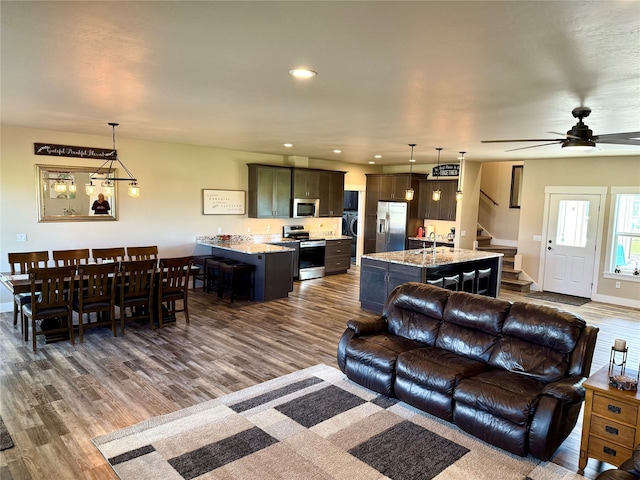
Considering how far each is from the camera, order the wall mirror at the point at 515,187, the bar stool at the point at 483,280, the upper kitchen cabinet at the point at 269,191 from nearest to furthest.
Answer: the bar stool at the point at 483,280 < the upper kitchen cabinet at the point at 269,191 < the wall mirror at the point at 515,187

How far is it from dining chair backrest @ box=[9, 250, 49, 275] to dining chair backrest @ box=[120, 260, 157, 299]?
1.41 meters

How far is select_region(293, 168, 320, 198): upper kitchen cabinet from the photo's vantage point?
9062 mm

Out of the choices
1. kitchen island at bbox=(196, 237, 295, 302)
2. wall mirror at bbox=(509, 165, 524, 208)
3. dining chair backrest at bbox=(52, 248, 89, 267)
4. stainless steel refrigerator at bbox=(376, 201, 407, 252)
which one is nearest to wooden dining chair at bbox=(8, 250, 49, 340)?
dining chair backrest at bbox=(52, 248, 89, 267)

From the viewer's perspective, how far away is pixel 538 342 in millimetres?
3324

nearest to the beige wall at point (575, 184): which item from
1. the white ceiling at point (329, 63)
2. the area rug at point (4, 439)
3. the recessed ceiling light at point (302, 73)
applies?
the white ceiling at point (329, 63)

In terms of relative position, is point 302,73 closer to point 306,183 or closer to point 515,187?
point 306,183

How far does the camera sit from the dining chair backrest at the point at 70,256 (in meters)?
5.86

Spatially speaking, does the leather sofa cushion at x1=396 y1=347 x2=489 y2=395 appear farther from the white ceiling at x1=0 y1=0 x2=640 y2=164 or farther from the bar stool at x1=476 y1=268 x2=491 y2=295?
the bar stool at x1=476 y1=268 x2=491 y2=295

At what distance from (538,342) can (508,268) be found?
6285mm

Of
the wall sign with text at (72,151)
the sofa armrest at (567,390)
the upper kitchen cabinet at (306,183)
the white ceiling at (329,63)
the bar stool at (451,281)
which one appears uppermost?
the white ceiling at (329,63)

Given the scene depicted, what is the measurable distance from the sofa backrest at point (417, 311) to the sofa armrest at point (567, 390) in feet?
3.79

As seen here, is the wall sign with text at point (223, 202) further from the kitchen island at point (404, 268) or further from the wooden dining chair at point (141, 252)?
the kitchen island at point (404, 268)

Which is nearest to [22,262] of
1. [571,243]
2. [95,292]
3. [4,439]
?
[95,292]

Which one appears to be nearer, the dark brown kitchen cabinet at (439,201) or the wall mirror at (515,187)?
the dark brown kitchen cabinet at (439,201)
